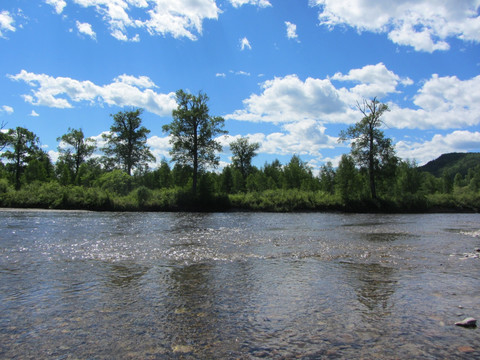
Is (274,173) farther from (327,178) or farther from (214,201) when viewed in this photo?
(214,201)

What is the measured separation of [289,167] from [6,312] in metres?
92.6

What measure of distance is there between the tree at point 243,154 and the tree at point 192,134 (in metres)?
49.9

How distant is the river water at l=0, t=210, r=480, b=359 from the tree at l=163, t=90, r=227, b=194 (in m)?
39.0

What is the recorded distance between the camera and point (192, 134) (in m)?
50.5

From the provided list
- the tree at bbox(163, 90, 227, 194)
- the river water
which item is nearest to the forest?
the tree at bbox(163, 90, 227, 194)

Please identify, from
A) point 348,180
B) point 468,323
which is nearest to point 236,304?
point 468,323

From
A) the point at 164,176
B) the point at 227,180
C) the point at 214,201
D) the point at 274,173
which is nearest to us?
the point at 214,201

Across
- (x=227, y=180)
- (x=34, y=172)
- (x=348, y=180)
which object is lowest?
(x=348, y=180)

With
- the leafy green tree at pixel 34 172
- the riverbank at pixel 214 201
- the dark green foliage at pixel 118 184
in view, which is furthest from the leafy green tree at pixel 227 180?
the riverbank at pixel 214 201

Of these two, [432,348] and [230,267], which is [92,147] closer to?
[230,267]

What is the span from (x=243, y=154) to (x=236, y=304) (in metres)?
96.6

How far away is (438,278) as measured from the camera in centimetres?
806

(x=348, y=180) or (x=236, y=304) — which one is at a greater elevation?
(x=348, y=180)

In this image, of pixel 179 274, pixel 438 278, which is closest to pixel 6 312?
pixel 179 274
